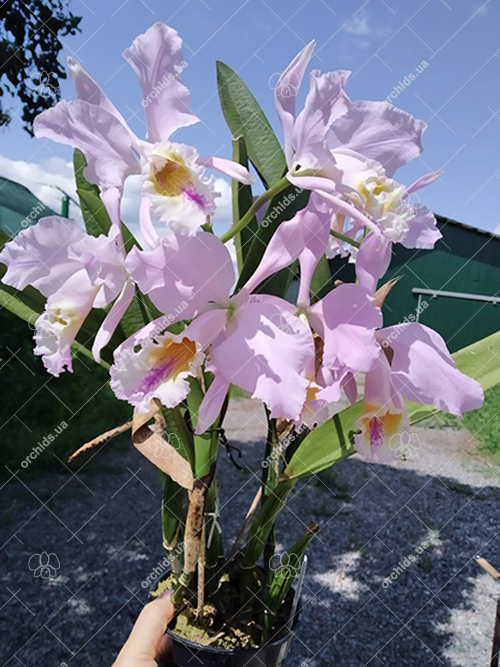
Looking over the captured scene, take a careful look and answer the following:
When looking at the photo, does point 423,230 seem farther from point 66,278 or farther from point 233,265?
point 66,278

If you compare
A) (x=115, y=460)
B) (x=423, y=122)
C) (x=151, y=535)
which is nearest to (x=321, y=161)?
(x=423, y=122)

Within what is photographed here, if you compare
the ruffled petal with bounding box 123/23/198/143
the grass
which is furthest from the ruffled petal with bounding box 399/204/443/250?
the grass

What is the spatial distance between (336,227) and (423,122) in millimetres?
127

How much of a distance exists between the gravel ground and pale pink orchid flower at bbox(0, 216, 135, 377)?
5.10 feet

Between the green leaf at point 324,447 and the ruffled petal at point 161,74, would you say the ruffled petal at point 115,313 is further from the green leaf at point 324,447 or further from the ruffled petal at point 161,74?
the green leaf at point 324,447

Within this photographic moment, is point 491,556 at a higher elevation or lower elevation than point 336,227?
lower

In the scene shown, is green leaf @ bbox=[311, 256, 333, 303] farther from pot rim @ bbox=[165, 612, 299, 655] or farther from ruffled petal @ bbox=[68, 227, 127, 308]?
pot rim @ bbox=[165, 612, 299, 655]

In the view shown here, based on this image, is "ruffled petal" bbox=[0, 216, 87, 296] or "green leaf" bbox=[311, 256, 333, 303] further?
"green leaf" bbox=[311, 256, 333, 303]

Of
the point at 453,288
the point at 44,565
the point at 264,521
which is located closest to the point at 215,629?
the point at 264,521

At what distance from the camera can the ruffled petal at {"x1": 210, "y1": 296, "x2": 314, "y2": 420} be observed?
1.18 ft

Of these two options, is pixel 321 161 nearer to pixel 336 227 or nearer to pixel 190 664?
pixel 336 227

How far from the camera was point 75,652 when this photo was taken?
1.74 m

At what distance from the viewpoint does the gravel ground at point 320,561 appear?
1.86 m

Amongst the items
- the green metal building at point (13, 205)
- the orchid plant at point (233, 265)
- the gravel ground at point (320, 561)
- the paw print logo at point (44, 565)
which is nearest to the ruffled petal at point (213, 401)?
the orchid plant at point (233, 265)
